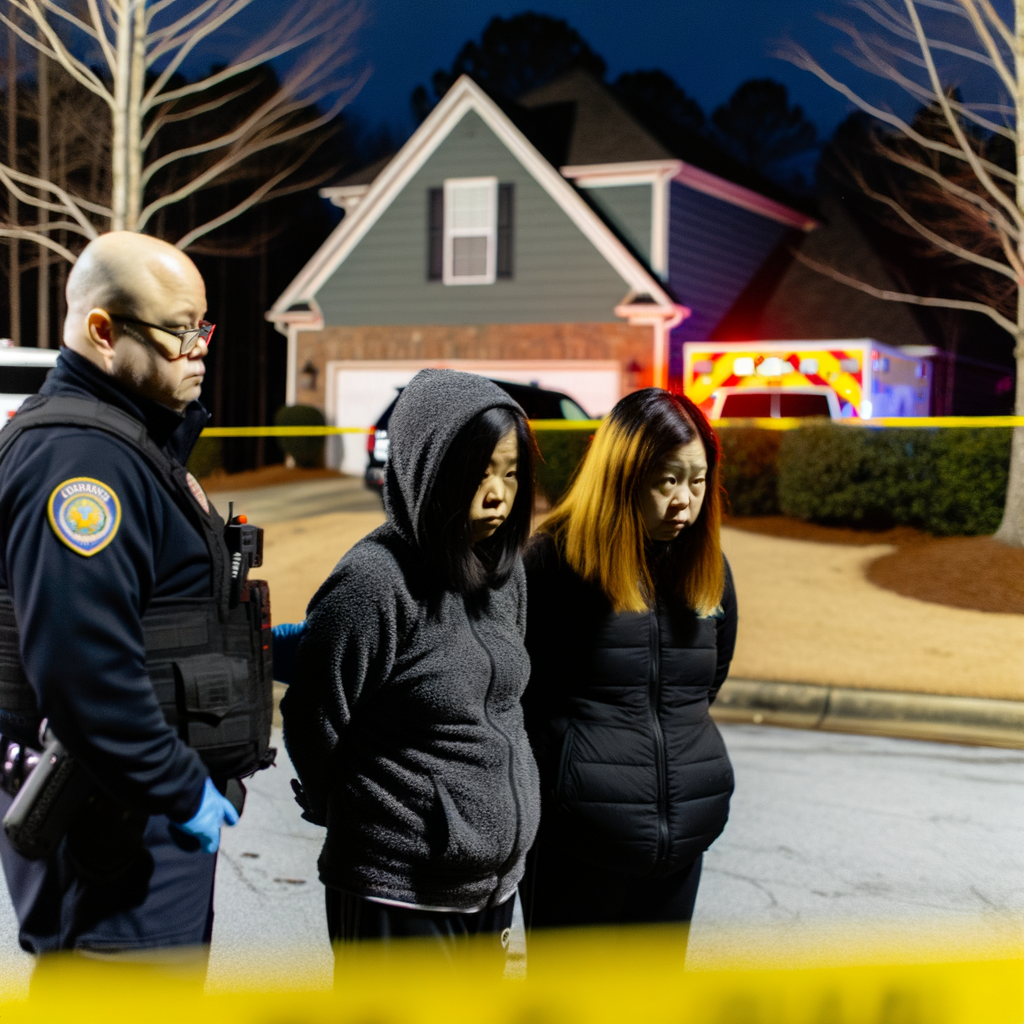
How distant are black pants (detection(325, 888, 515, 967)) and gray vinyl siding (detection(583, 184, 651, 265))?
59.1 feet

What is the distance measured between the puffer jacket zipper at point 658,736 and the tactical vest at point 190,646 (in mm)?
940

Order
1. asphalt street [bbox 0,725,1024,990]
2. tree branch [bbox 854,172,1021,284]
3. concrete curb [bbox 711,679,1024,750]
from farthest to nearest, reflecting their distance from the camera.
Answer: tree branch [bbox 854,172,1021,284]
concrete curb [bbox 711,679,1024,750]
asphalt street [bbox 0,725,1024,990]

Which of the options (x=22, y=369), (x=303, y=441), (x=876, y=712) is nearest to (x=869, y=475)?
(x=876, y=712)

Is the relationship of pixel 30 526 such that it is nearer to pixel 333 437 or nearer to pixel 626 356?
pixel 626 356

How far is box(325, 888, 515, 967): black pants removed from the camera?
7.62ft

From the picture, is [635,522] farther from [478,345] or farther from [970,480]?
[478,345]

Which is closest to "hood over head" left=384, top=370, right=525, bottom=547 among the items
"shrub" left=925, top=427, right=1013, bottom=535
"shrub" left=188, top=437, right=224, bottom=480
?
"shrub" left=925, top=427, right=1013, bottom=535

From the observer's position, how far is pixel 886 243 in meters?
24.2

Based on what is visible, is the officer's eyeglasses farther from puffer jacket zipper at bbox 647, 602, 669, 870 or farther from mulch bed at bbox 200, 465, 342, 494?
mulch bed at bbox 200, 465, 342, 494

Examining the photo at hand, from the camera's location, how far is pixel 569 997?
201 cm

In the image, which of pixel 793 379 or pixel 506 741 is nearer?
pixel 506 741

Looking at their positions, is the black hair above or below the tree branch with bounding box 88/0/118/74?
below

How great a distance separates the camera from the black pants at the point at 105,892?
208cm

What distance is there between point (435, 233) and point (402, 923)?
63.5ft
